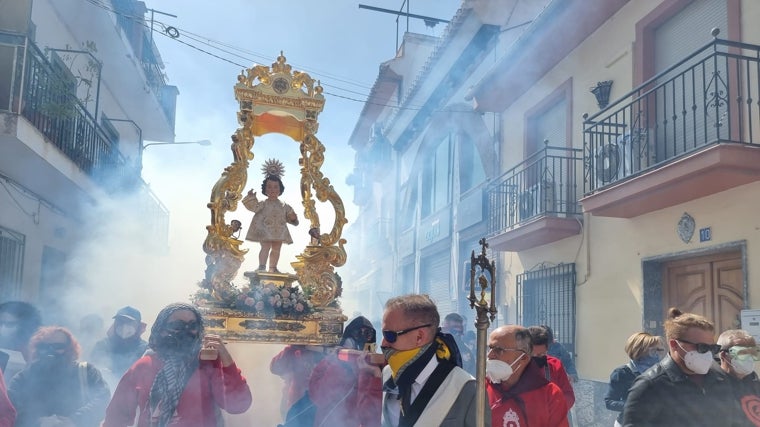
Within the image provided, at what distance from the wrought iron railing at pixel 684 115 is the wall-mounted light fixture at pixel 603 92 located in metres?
0.17

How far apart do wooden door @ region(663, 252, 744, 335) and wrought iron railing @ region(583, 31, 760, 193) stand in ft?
3.94

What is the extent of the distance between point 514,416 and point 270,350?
204 centimetres

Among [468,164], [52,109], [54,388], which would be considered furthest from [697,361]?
[468,164]

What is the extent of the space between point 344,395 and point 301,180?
6.54ft

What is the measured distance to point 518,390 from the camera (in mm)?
3371

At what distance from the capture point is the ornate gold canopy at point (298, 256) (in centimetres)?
443

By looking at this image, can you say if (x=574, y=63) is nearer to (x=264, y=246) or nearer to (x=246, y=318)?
(x=264, y=246)

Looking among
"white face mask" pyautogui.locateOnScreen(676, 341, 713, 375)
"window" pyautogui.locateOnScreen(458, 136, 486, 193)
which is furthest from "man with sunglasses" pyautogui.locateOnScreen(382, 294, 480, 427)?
"window" pyautogui.locateOnScreen(458, 136, 486, 193)

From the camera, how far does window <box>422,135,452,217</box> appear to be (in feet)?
50.8

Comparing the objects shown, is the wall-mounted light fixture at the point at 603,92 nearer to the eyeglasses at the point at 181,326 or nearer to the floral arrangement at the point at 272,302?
the floral arrangement at the point at 272,302

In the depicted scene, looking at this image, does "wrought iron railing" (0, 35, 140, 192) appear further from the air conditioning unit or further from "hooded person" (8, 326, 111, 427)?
the air conditioning unit

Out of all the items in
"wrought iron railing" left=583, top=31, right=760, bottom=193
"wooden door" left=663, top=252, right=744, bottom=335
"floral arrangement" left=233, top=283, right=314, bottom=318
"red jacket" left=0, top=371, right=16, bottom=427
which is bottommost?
"red jacket" left=0, top=371, right=16, bottom=427

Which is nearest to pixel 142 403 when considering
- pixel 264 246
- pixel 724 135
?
pixel 264 246

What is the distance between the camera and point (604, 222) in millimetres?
8602
